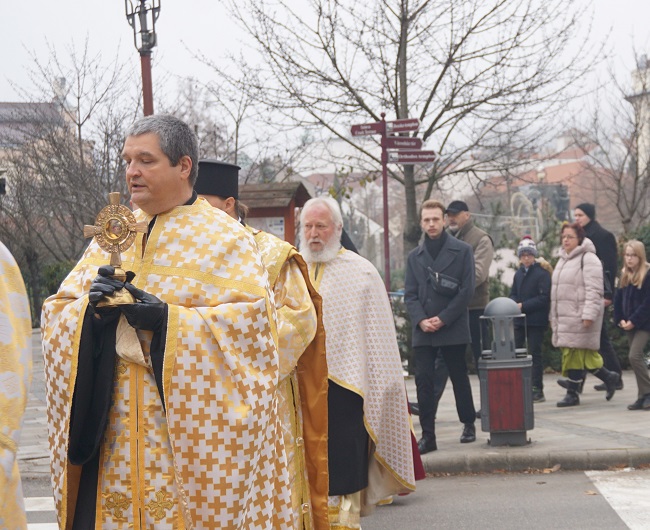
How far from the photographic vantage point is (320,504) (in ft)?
17.0

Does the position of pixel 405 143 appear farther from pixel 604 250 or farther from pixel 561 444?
pixel 561 444

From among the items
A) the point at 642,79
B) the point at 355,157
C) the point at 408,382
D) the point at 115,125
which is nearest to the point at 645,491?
the point at 408,382

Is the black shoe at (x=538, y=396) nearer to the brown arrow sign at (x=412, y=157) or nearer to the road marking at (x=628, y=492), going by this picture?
the brown arrow sign at (x=412, y=157)

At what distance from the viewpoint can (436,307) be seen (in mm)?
9352

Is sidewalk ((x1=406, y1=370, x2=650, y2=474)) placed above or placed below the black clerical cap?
below

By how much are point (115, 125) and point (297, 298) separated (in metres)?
14.1

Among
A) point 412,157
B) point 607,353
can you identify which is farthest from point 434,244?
point 412,157

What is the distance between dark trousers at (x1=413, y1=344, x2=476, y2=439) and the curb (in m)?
0.41

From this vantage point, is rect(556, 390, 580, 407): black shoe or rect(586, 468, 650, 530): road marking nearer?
rect(586, 468, 650, 530): road marking

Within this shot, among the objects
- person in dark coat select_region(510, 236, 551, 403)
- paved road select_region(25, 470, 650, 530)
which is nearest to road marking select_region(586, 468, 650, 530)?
paved road select_region(25, 470, 650, 530)

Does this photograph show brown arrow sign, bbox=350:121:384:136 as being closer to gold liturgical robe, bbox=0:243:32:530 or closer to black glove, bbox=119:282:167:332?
black glove, bbox=119:282:167:332

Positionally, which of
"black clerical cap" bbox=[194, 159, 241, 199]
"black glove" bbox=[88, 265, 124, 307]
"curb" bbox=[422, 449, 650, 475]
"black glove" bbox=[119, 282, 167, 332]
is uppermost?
"black clerical cap" bbox=[194, 159, 241, 199]

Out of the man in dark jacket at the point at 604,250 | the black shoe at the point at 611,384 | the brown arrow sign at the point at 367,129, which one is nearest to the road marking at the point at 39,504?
the brown arrow sign at the point at 367,129

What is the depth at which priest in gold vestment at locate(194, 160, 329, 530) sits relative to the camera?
4.97 meters
